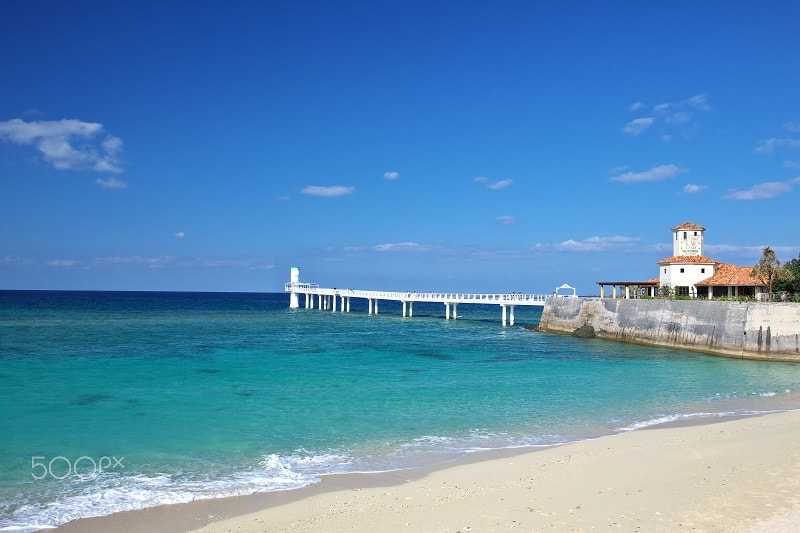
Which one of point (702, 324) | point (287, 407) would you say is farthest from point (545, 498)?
point (702, 324)

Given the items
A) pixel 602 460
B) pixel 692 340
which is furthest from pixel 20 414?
pixel 692 340

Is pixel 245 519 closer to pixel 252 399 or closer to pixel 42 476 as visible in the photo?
pixel 42 476

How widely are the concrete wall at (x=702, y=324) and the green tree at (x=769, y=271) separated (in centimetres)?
411

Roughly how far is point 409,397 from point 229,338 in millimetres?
23047

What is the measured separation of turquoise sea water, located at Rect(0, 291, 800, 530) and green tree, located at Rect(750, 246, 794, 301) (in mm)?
7348

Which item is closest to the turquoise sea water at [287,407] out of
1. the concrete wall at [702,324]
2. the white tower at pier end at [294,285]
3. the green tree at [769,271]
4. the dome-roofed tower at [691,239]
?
the concrete wall at [702,324]

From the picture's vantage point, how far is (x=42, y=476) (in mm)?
9766

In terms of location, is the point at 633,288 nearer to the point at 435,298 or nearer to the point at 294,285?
the point at 435,298

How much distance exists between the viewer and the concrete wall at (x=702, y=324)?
88.9ft

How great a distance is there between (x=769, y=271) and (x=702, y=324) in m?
5.35

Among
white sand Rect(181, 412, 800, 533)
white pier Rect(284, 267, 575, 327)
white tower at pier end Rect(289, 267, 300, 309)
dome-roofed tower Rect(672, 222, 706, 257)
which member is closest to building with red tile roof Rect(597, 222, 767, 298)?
dome-roofed tower Rect(672, 222, 706, 257)

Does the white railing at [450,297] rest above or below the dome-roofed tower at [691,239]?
below

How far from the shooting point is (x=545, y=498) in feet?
26.8

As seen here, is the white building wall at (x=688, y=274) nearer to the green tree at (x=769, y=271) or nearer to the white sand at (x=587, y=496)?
the green tree at (x=769, y=271)
